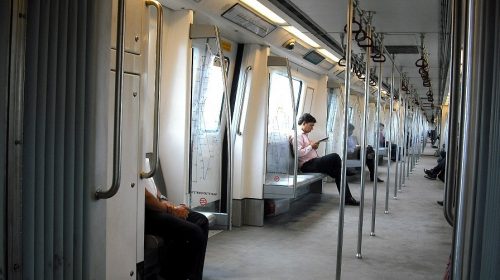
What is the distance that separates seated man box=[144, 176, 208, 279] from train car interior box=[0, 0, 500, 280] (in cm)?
4

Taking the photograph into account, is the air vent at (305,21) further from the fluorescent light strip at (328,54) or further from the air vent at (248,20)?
A: the air vent at (248,20)

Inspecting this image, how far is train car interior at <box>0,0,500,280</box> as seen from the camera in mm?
1290

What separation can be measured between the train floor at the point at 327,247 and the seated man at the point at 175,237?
1.64ft

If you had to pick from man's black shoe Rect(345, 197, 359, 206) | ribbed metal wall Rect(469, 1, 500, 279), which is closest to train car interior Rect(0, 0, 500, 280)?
ribbed metal wall Rect(469, 1, 500, 279)

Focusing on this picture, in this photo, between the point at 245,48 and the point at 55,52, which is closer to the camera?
the point at 55,52

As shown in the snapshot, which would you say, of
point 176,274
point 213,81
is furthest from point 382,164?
point 176,274

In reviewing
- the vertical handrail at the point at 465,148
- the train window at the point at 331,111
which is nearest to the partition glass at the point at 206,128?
the vertical handrail at the point at 465,148

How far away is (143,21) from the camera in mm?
2896

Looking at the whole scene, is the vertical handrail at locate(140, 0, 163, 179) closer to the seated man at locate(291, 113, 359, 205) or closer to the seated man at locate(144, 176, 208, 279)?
the seated man at locate(144, 176, 208, 279)

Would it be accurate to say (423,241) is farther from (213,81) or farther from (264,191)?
(213,81)

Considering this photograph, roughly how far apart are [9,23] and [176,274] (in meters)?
2.66

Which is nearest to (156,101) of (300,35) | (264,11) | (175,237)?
(175,237)

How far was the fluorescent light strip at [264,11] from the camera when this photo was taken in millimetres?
5078

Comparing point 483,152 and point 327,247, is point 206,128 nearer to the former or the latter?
point 327,247
